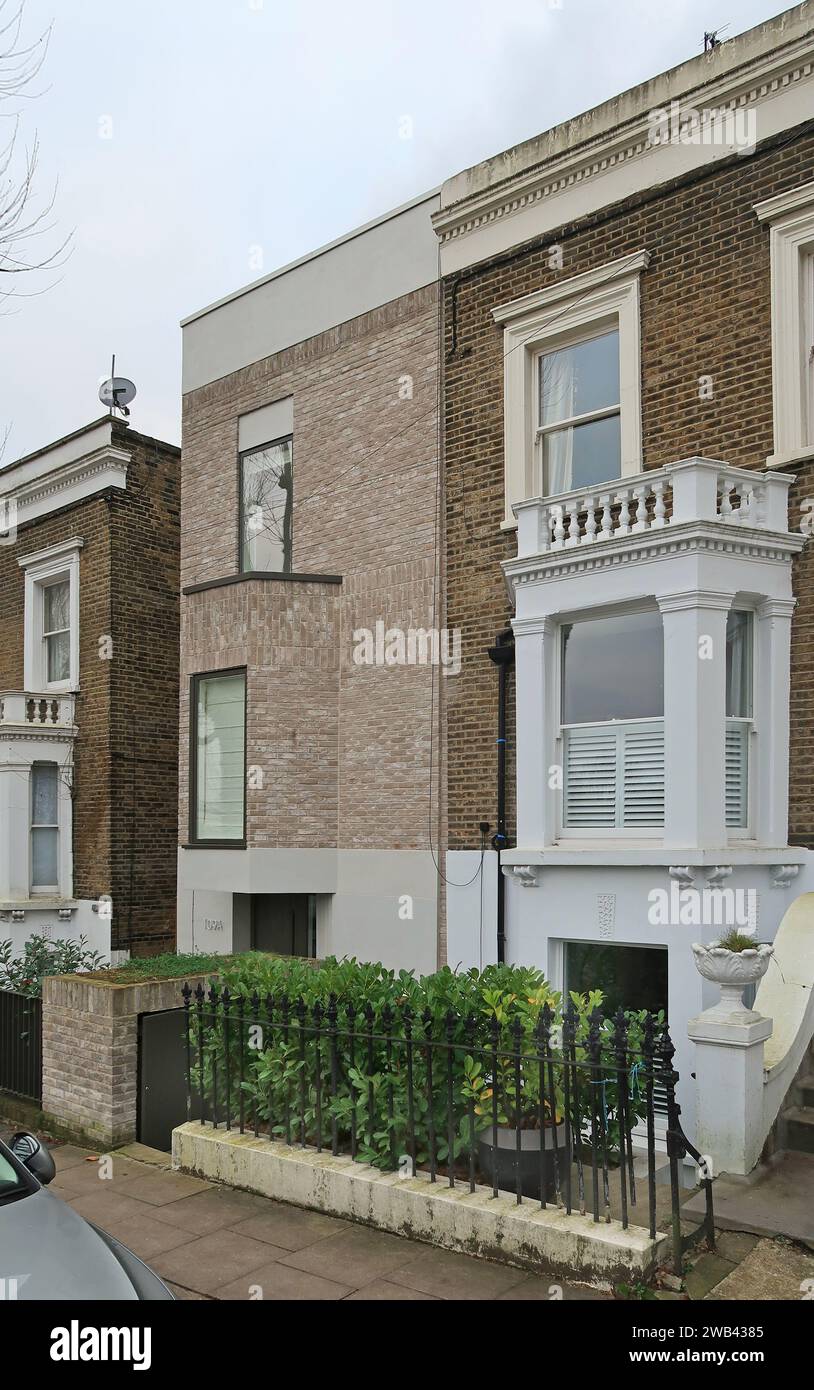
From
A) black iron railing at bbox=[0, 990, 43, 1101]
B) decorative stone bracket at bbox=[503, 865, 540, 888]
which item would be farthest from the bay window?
black iron railing at bbox=[0, 990, 43, 1101]

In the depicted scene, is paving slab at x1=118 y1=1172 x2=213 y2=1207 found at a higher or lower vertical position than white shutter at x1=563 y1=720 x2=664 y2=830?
lower

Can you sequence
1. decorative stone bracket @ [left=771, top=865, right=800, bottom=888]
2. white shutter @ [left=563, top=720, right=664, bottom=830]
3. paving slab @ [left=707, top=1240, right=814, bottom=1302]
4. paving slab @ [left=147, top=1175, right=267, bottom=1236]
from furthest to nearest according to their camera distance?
white shutter @ [left=563, top=720, right=664, bottom=830] → decorative stone bracket @ [left=771, top=865, right=800, bottom=888] → paving slab @ [left=147, top=1175, right=267, bottom=1236] → paving slab @ [left=707, top=1240, right=814, bottom=1302]

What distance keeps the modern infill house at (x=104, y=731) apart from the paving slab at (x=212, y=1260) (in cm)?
1050

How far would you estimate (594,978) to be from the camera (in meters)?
9.89

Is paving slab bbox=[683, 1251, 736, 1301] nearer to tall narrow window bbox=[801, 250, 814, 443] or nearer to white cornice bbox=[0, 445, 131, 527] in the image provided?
tall narrow window bbox=[801, 250, 814, 443]

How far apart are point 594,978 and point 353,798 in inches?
166

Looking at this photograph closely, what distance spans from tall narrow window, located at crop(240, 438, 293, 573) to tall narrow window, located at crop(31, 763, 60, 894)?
5.25 m

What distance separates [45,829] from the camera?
57.5 ft

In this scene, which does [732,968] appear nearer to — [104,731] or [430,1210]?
[430,1210]

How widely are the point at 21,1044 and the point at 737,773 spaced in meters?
6.94

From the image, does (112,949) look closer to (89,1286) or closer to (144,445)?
(144,445)

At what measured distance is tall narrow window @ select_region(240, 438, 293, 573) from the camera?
1453 cm

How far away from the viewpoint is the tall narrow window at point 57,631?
18.4m

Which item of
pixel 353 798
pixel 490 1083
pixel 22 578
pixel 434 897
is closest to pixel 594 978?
pixel 434 897
